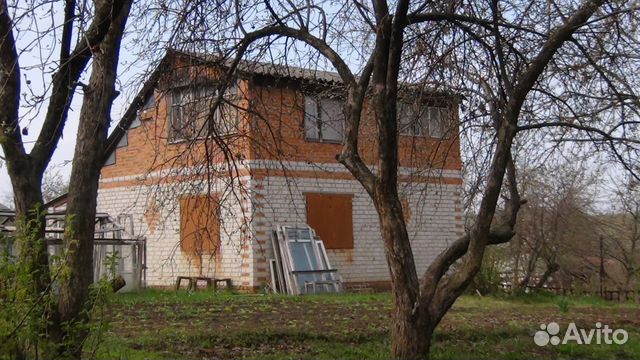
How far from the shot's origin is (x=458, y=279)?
716cm

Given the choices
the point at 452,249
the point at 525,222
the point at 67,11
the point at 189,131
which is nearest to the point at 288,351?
the point at 452,249

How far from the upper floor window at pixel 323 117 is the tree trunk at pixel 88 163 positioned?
3.71 metres

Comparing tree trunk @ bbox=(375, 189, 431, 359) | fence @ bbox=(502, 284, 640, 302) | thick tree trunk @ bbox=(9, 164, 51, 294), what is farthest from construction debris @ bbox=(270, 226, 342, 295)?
thick tree trunk @ bbox=(9, 164, 51, 294)

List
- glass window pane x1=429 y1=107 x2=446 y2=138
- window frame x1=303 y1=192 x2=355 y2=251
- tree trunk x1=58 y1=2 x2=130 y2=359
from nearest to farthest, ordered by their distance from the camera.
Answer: tree trunk x1=58 y1=2 x2=130 y2=359 → glass window pane x1=429 y1=107 x2=446 y2=138 → window frame x1=303 y1=192 x2=355 y2=251

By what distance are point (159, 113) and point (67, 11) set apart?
2.68m

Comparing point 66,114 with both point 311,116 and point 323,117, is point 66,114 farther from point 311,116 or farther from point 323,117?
point 323,117

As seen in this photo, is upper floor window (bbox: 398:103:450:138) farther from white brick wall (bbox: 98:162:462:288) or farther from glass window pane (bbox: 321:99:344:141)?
white brick wall (bbox: 98:162:462:288)

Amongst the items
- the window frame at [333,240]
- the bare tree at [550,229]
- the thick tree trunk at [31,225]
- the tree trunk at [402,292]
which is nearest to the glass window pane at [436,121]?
the tree trunk at [402,292]

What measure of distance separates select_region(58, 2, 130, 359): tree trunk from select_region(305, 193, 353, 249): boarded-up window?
41.4 ft

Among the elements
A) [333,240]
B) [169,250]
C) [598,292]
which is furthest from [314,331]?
[598,292]

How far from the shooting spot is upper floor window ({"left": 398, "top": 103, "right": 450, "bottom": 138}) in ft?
30.6

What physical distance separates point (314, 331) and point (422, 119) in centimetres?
309

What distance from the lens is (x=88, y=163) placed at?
6.03 metres

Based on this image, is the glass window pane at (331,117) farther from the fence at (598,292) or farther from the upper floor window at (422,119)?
the fence at (598,292)
